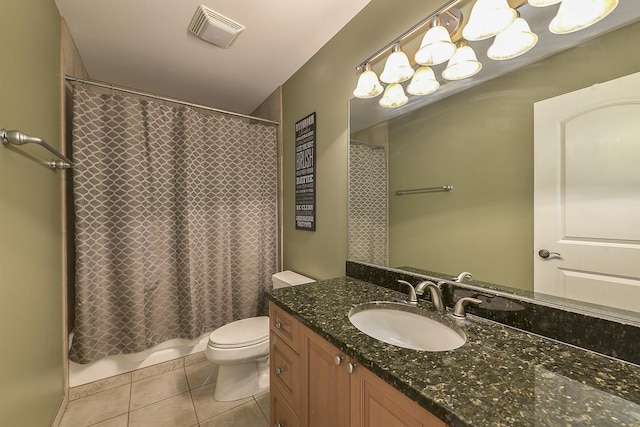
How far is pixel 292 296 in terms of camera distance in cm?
118

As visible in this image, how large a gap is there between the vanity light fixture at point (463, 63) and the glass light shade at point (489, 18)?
8 cm

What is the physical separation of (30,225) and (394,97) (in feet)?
5.88

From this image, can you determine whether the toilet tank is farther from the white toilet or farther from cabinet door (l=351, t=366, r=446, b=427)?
cabinet door (l=351, t=366, r=446, b=427)

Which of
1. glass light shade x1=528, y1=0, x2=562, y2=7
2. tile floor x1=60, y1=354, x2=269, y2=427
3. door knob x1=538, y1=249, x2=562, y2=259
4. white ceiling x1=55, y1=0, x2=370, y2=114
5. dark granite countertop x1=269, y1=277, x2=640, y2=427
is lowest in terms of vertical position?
tile floor x1=60, y1=354, x2=269, y2=427

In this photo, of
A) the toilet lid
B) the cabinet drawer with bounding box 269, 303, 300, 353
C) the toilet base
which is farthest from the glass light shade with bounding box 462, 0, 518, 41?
the toilet base

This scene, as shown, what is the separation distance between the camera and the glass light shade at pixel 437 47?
39.8 inches

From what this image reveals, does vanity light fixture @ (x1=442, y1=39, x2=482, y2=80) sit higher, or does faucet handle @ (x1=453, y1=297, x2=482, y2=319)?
vanity light fixture @ (x1=442, y1=39, x2=482, y2=80)

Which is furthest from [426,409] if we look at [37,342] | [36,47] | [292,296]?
[36,47]

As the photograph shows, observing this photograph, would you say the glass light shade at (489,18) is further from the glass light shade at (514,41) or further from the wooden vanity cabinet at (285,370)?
Answer: the wooden vanity cabinet at (285,370)

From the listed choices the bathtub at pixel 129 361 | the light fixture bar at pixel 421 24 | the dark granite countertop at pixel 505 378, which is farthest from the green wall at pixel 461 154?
the bathtub at pixel 129 361

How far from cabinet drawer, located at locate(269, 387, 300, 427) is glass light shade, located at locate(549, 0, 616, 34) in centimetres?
169

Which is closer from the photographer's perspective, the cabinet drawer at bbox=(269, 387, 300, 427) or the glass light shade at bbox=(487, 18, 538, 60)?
the glass light shade at bbox=(487, 18, 538, 60)

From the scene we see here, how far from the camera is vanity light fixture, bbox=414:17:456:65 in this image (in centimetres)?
101

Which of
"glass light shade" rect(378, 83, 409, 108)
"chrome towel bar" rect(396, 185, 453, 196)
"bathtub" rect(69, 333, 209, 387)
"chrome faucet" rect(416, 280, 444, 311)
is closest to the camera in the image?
"chrome faucet" rect(416, 280, 444, 311)
